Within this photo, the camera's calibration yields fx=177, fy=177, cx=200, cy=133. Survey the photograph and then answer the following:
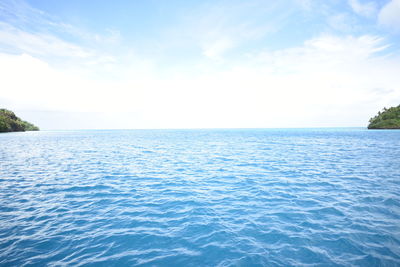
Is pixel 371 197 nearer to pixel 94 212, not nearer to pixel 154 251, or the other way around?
pixel 154 251

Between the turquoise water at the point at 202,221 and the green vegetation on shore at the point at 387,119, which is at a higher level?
the green vegetation on shore at the point at 387,119

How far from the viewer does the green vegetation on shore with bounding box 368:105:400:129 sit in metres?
159

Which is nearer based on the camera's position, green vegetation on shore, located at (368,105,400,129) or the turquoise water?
the turquoise water

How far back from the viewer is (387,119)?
551 ft

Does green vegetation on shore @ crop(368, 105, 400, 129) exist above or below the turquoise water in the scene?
above

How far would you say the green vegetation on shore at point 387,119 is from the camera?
159 metres

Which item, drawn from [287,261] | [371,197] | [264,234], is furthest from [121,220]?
[371,197]

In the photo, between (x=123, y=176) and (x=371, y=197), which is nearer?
(x=371, y=197)

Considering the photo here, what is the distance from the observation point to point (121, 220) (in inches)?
438

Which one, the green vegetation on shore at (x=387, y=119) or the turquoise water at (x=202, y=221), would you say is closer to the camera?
the turquoise water at (x=202, y=221)

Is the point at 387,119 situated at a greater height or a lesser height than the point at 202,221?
greater

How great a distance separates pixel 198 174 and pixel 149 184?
6335 mm

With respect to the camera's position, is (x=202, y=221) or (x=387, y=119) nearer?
(x=202, y=221)

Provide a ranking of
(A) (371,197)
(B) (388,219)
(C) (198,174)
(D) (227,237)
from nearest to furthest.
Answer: (D) (227,237) → (B) (388,219) → (A) (371,197) → (C) (198,174)
